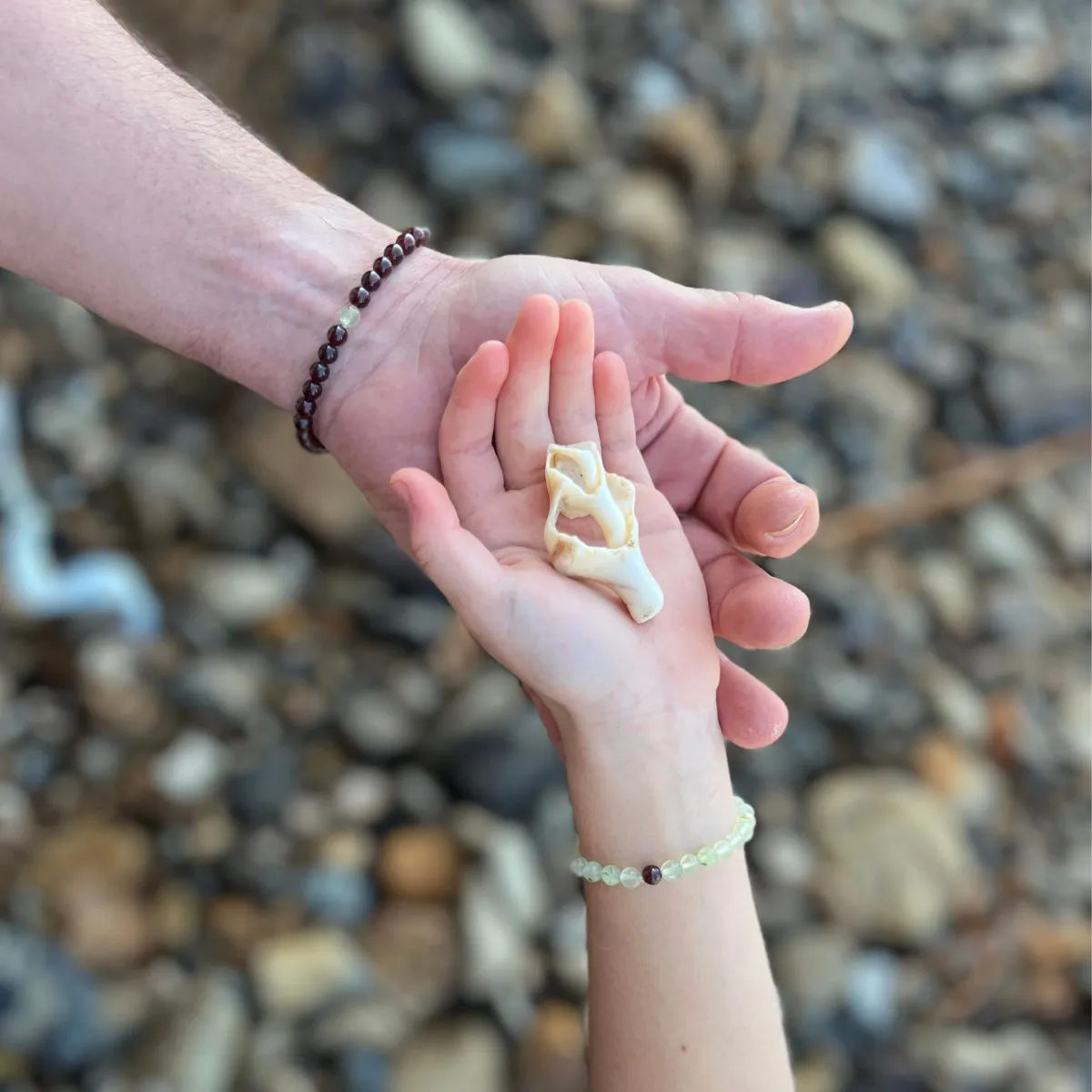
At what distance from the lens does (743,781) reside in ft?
6.49

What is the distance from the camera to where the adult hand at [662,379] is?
1.06 m

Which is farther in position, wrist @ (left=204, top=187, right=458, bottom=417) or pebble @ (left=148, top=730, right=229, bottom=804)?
pebble @ (left=148, top=730, right=229, bottom=804)

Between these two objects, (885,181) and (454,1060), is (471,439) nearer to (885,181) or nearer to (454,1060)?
(454,1060)

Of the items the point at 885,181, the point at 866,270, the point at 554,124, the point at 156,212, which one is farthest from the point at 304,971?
the point at 885,181

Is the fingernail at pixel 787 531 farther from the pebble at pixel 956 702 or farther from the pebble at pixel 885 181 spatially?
the pebble at pixel 885 181

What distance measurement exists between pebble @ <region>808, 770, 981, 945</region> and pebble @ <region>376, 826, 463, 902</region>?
0.67 metres

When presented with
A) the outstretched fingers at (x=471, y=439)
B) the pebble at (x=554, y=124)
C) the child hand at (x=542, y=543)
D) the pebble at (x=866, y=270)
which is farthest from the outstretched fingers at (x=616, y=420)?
the pebble at (x=866, y=270)

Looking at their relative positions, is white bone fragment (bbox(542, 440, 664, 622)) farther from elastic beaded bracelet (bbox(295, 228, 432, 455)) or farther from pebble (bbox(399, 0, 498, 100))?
pebble (bbox(399, 0, 498, 100))

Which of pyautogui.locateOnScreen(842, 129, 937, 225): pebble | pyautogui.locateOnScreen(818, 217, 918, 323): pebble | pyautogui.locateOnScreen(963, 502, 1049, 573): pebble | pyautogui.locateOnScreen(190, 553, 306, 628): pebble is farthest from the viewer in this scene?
pyautogui.locateOnScreen(842, 129, 937, 225): pebble

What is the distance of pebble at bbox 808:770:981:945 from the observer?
6.17 feet

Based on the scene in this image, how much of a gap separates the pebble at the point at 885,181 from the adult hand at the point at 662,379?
1840mm

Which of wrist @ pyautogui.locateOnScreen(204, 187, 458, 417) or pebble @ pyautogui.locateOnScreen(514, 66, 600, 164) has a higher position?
wrist @ pyautogui.locateOnScreen(204, 187, 458, 417)

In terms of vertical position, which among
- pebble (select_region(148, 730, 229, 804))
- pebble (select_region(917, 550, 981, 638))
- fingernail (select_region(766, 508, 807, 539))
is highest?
fingernail (select_region(766, 508, 807, 539))

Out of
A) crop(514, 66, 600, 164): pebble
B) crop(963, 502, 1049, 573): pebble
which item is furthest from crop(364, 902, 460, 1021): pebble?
crop(514, 66, 600, 164): pebble
